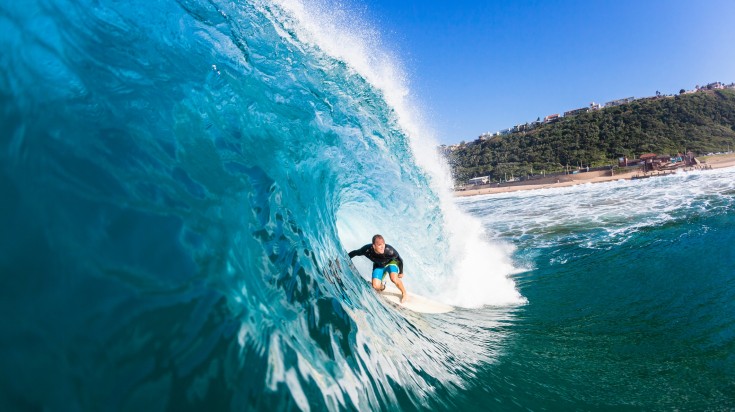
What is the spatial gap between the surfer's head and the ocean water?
71cm

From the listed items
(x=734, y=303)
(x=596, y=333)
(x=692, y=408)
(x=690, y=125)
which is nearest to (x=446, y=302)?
(x=596, y=333)

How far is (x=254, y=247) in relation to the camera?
3.35m

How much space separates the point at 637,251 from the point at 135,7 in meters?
11.8

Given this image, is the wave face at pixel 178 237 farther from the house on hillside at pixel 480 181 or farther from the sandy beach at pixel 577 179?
the house on hillside at pixel 480 181

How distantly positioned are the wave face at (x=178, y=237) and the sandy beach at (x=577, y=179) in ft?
207

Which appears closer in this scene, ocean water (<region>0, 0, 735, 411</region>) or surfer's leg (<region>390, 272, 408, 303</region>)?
ocean water (<region>0, 0, 735, 411</region>)

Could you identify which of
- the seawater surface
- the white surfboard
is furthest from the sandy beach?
the white surfboard

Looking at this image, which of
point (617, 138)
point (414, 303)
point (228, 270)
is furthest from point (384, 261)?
point (617, 138)

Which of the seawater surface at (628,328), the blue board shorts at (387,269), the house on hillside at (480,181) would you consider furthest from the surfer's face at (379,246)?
the house on hillside at (480,181)

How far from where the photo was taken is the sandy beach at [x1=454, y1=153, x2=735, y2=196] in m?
56.7

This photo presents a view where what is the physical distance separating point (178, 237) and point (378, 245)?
4.29 metres

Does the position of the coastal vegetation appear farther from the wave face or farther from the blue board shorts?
the wave face

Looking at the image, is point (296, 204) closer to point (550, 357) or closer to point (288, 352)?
point (288, 352)

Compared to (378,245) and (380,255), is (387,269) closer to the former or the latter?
(380,255)
